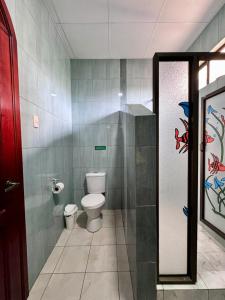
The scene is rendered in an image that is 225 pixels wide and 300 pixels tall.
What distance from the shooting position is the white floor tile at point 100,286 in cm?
149

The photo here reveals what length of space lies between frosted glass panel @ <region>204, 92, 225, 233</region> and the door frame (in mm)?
882

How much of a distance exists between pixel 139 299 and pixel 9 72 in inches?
74.1

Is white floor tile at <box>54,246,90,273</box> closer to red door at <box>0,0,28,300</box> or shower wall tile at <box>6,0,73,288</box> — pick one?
shower wall tile at <box>6,0,73,288</box>

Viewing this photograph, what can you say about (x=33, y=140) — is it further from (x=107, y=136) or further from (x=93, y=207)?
(x=107, y=136)

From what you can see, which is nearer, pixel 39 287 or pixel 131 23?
pixel 39 287

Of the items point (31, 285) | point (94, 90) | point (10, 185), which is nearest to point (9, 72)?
point (10, 185)

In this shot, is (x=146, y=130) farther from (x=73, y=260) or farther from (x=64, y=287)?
(x=73, y=260)

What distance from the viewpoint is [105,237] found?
2.41m

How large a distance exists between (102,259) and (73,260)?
315 mm

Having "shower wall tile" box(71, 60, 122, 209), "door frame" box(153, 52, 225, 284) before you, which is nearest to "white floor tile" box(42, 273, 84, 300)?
"door frame" box(153, 52, 225, 284)

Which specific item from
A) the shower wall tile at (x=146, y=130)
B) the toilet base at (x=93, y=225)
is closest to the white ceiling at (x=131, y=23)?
the shower wall tile at (x=146, y=130)

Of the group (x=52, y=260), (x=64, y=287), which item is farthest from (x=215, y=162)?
(x=52, y=260)

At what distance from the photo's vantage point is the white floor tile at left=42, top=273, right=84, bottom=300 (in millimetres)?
1488

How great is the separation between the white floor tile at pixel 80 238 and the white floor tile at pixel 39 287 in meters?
0.57
